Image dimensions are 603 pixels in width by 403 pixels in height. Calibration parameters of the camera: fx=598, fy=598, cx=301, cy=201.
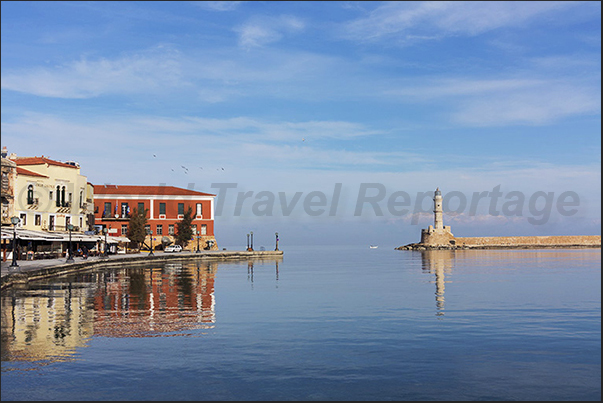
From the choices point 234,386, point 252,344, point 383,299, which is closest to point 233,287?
point 383,299

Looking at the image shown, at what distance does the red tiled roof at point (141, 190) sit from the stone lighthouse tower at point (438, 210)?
76270 mm

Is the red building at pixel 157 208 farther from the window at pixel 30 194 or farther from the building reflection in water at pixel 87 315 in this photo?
the building reflection in water at pixel 87 315

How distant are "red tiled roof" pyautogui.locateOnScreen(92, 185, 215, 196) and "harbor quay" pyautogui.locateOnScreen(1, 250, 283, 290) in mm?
14875

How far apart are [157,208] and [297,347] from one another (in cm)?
8559

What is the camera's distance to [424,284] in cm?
4100

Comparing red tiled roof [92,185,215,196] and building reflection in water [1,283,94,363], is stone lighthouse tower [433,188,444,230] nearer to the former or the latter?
red tiled roof [92,185,215,196]

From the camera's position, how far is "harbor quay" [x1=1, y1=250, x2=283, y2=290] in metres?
36.5

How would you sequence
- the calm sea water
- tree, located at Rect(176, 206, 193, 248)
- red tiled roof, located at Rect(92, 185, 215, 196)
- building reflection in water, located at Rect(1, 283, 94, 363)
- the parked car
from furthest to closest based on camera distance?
1. red tiled roof, located at Rect(92, 185, 215, 196)
2. tree, located at Rect(176, 206, 193, 248)
3. the parked car
4. building reflection in water, located at Rect(1, 283, 94, 363)
5. the calm sea water

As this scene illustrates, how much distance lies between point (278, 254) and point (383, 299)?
78.3 meters

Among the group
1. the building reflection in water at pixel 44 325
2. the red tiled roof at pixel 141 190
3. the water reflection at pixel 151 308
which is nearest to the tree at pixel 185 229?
the red tiled roof at pixel 141 190

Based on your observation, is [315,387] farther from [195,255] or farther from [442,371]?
[195,255]

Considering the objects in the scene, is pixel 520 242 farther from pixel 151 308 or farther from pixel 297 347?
pixel 297 347

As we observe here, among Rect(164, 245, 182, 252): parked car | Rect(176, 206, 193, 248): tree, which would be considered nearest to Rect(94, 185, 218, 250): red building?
Rect(176, 206, 193, 248): tree

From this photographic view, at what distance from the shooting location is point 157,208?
325 feet
